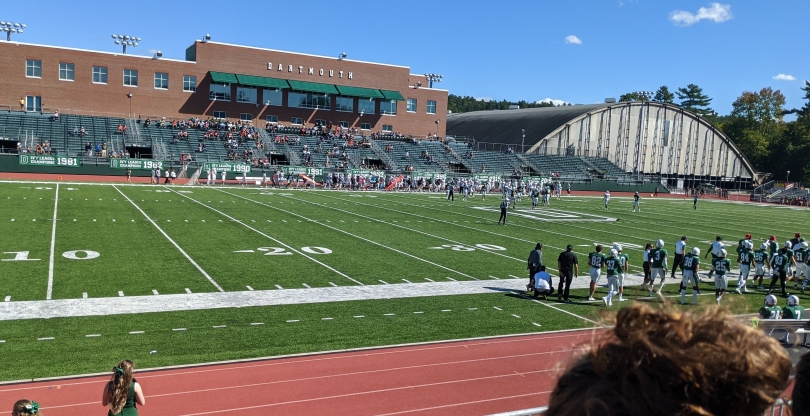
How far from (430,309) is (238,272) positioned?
18.1 ft

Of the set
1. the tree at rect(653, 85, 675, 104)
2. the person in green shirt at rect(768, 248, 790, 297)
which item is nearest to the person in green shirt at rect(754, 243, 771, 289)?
the person in green shirt at rect(768, 248, 790, 297)

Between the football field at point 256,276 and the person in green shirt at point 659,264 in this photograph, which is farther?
the person in green shirt at point 659,264

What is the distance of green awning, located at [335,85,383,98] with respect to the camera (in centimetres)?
6512

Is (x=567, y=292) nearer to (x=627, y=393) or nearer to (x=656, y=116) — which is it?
(x=627, y=393)

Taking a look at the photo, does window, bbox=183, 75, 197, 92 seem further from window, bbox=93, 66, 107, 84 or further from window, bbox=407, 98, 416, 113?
window, bbox=407, 98, 416, 113

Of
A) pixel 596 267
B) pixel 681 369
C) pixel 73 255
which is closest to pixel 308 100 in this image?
pixel 73 255

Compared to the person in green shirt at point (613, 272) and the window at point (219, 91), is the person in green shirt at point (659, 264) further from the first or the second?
the window at point (219, 91)

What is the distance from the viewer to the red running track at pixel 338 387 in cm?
784

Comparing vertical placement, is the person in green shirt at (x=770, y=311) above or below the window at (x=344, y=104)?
below

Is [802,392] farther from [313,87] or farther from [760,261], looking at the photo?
[313,87]

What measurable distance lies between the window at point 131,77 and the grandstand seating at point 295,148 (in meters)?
4.54

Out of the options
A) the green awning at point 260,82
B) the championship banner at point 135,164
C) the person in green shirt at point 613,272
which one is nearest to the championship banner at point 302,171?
the championship banner at point 135,164

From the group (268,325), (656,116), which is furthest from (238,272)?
(656,116)

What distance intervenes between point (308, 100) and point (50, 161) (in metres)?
27.0
